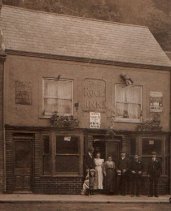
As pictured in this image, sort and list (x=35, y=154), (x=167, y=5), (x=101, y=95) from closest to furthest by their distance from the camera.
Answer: (x=35, y=154), (x=101, y=95), (x=167, y=5)

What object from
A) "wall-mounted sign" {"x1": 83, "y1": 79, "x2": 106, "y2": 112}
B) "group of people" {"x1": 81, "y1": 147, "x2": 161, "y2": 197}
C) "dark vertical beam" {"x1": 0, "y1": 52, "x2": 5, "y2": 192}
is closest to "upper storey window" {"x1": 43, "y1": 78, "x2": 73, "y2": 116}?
"wall-mounted sign" {"x1": 83, "y1": 79, "x2": 106, "y2": 112}

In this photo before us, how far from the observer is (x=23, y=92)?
22.4 m

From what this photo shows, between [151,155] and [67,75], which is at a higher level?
[67,75]

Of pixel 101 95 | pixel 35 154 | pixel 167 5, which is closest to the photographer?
pixel 35 154

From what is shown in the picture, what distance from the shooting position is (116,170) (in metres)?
22.9

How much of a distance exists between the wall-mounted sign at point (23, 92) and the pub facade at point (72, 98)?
39 millimetres

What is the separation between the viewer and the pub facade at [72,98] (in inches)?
875

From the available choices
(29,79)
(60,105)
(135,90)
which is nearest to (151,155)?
(135,90)

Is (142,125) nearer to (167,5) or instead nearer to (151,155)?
(151,155)

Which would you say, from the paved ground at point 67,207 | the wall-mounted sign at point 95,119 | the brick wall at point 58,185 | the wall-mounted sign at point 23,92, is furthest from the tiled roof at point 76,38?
the paved ground at point 67,207

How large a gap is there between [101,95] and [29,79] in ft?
11.1

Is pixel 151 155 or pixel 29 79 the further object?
pixel 151 155

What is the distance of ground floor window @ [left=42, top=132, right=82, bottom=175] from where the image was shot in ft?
74.2

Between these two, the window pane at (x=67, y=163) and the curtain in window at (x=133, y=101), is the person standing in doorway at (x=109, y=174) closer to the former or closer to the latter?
the window pane at (x=67, y=163)
